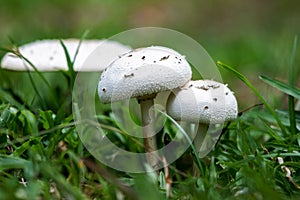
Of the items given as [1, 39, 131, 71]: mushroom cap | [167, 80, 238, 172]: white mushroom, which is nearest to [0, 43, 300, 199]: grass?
[167, 80, 238, 172]: white mushroom

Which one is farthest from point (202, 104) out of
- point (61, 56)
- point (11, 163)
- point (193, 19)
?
point (193, 19)

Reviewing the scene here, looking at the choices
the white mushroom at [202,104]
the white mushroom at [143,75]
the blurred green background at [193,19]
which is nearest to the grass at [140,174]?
the white mushroom at [202,104]

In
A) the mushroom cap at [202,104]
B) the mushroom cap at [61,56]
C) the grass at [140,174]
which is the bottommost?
the grass at [140,174]

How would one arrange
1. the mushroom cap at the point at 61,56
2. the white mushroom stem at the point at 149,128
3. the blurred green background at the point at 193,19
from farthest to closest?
1. the blurred green background at the point at 193,19
2. the mushroom cap at the point at 61,56
3. the white mushroom stem at the point at 149,128

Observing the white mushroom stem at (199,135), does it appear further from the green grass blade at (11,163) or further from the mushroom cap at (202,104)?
the green grass blade at (11,163)

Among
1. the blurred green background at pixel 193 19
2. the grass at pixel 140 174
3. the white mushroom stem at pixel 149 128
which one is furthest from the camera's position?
the blurred green background at pixel 193 19

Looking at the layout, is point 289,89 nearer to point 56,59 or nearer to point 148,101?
point 148,101

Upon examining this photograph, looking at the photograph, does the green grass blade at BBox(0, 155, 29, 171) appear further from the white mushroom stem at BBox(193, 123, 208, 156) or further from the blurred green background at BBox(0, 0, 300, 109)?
the blurred green background at BBox(0, 0, 300, 109)

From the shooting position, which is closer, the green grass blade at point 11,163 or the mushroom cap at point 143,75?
the green grass blade at point 11,163
